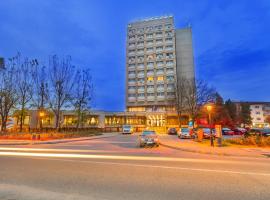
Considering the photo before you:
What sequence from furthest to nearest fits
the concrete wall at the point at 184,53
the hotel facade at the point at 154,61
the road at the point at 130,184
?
the concrete wall at the point at 184,53, the hotel facade at the point at 154,61, the road at the point at 130,184

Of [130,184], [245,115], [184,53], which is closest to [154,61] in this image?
[184,53]

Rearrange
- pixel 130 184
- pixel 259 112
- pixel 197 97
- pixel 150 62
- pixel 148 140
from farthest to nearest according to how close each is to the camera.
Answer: pixel 259 112
pixel 150 62
pixel 197 97
pixel 148 140
pixel 130 184

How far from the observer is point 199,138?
24.6 m

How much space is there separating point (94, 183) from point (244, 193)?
450 centimetres

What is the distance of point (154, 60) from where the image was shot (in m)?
92.5

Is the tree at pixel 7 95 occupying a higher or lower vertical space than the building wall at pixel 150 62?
lower

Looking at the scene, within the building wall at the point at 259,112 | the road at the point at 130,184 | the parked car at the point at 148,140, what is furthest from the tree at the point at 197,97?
the building wall at the point at 259,112

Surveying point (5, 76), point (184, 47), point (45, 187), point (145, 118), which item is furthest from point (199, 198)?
point (184, 47)

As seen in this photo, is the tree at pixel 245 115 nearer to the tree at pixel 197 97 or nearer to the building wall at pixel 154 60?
the building wall at pixel 154 60

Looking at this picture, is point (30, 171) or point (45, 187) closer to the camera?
point (45, 187)

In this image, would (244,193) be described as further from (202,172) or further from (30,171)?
(30,171)

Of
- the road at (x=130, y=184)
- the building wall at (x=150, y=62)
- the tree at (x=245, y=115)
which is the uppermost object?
the building wall at (x=150, y=62)

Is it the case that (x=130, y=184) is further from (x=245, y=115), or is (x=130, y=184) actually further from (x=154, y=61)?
(x=245, y=115)

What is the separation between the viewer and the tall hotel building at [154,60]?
8875 centimetres
